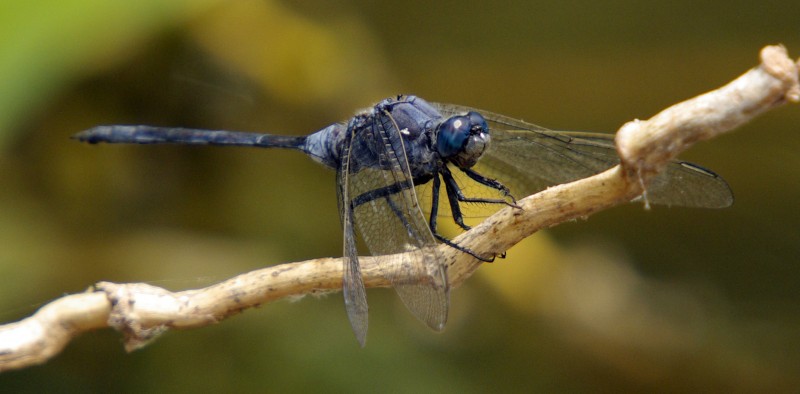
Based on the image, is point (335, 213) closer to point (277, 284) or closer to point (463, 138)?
point (463, 138)

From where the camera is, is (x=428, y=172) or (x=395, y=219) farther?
(x=428, y=172)

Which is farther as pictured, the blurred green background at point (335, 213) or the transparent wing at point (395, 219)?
the blurred green background at point (335, 213)

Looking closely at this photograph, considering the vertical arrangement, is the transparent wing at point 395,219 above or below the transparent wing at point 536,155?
below

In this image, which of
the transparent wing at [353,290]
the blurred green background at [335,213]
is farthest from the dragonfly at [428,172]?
the blurred green background at [335,213]

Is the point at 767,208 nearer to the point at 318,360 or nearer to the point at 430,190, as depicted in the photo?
the point at 430,190

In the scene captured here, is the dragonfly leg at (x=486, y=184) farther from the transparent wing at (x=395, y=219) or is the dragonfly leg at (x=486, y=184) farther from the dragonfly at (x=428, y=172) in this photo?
the transparent wing at (x=395, y=219)

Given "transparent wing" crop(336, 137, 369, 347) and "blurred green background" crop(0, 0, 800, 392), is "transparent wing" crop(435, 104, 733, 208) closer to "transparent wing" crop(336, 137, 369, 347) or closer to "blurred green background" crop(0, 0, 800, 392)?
"transparent wing" crop(336, 137, 369, 347)

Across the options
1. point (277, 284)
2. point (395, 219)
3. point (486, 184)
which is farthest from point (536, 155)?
point (277, 284)
